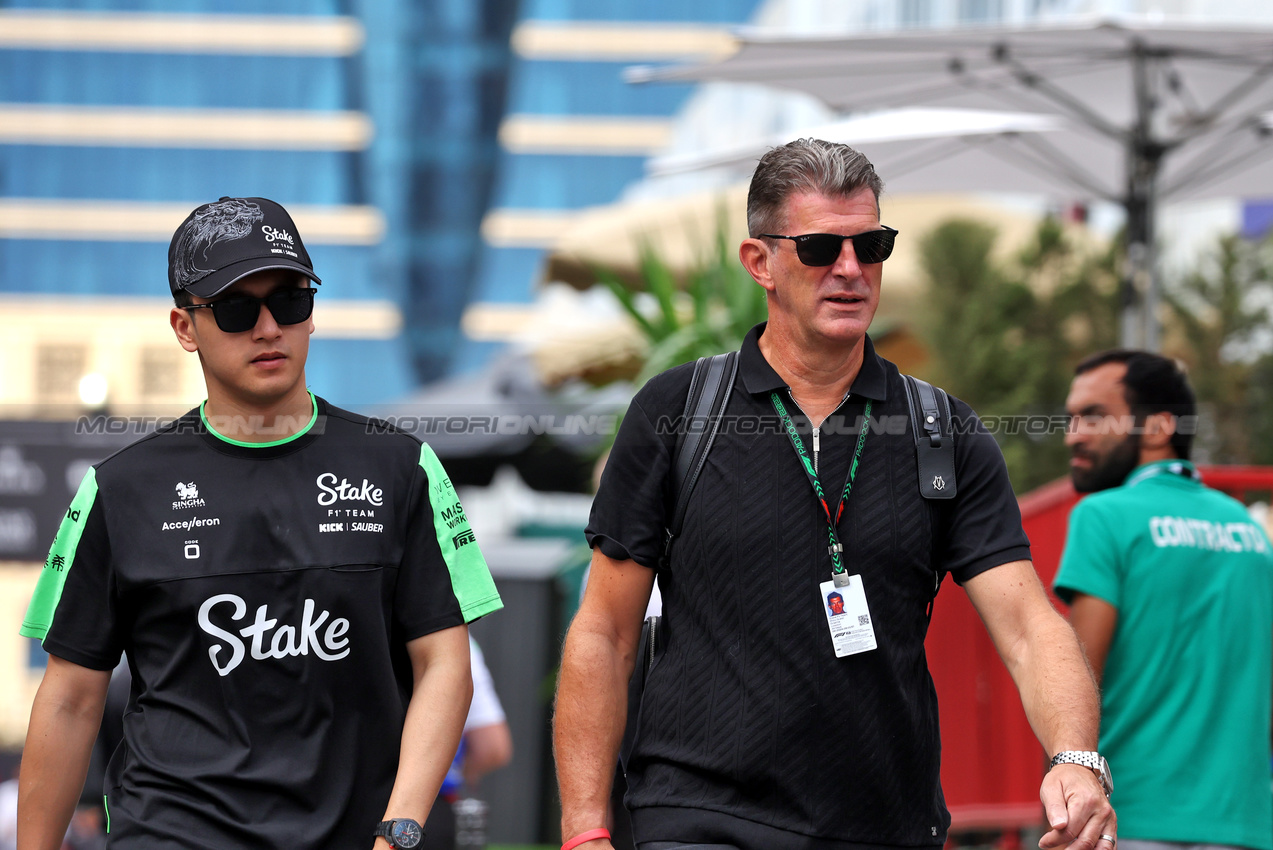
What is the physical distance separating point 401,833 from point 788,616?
2.78 ft

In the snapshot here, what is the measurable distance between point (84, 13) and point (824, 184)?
68.1 metres

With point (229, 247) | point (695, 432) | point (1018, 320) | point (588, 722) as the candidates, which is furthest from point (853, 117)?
point (588, 722)

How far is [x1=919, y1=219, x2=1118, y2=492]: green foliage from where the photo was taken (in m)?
10.4

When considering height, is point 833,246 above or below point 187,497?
above

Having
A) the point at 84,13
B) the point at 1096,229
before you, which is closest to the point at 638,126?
the point at 84,13

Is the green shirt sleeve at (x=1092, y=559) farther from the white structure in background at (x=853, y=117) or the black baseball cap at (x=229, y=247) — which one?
the white structure in background at (x=853, y=117)

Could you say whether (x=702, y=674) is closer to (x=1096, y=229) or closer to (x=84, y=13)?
(x=1096, y=229)

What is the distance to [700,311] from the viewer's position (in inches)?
324

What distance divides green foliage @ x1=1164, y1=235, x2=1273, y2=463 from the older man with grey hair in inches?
304

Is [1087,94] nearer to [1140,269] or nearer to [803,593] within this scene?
[1140,269]

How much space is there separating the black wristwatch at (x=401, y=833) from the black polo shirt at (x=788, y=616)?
432 mm

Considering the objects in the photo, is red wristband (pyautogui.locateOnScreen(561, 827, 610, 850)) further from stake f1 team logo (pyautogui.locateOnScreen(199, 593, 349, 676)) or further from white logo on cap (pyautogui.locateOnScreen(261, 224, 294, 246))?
white logo on cap (pyautogui.locateOnScreen(261, 224, 294, 246))

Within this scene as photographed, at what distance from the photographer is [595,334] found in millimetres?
10055

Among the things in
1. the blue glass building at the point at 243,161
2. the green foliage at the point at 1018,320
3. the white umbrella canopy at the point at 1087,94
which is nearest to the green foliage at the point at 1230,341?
the green foliage at the point at 1018,320
